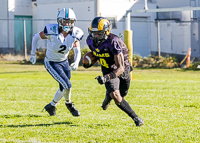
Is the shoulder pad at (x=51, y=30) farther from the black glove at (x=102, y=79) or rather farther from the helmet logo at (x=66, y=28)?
the black glove at (x=102, y=79)

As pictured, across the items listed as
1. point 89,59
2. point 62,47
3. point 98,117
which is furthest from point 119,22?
point 89,59

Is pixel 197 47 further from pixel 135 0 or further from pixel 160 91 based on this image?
pixel 160 91

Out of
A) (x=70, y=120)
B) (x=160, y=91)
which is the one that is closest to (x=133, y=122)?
(x=70, y=120)

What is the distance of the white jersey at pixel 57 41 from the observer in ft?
24.2

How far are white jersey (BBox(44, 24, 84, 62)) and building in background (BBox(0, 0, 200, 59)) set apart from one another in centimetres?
1516

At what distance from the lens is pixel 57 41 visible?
7.38m

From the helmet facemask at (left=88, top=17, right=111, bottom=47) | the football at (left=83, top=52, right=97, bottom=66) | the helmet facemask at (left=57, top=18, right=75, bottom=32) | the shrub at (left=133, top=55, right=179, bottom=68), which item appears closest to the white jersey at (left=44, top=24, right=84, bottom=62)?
the helmet facemask at (left=57, top=18, right=75, bottom=32)

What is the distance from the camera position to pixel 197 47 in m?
22.8

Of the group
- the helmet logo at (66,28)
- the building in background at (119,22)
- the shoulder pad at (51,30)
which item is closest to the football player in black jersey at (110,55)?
the helmet logo at (66,28)

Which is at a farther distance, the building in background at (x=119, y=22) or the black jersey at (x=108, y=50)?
the building in background at (x=119, y=22)

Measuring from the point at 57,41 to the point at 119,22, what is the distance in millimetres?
16725

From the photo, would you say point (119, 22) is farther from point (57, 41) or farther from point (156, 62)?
point (57, 41)

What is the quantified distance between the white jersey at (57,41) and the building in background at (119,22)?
49.8 ft

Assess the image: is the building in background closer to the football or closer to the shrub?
the shrub
